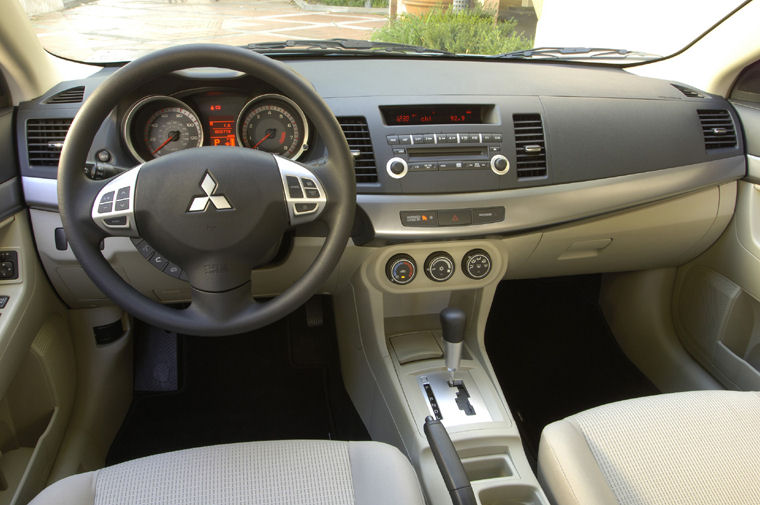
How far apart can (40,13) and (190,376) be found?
4.37ft

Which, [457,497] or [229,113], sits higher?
[229,113]

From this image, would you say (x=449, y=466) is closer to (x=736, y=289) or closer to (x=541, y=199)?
(x=541, y=199)

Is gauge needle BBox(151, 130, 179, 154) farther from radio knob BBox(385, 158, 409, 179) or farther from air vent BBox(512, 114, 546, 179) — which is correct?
air vent BBox(512, 114, 546, 179)

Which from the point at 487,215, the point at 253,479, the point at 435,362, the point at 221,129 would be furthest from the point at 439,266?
the point at 253,479

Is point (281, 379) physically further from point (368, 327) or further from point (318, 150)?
point (318, 150)

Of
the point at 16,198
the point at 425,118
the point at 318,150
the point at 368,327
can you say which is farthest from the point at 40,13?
the point at 368,327

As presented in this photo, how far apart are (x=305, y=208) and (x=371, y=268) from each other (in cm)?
53

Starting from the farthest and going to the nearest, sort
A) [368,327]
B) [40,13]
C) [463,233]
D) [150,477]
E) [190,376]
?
[190,376] < [368,327] < [40,13] < [463,233] < [150,477]

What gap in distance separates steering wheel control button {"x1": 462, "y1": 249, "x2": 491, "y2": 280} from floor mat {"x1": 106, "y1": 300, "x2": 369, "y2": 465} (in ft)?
2.35

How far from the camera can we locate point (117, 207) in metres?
1.08

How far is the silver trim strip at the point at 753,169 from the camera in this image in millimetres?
1777

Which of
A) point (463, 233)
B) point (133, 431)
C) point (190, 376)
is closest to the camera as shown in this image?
point (463, 233)

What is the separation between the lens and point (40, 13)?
65.1 inches

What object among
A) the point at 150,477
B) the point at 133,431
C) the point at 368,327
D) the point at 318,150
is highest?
the point at 318,150
